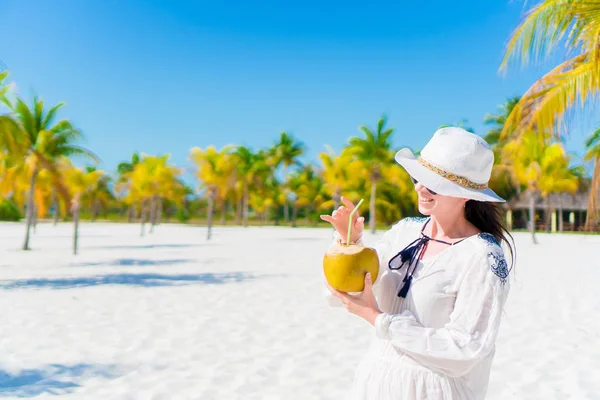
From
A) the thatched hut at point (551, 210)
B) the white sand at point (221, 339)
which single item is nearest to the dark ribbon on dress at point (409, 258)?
the white sand at point (221, 339)

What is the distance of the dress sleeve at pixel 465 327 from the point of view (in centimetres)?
133

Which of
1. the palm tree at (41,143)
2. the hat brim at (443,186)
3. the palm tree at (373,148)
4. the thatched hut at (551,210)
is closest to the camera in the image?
the hat brim at (443,186)

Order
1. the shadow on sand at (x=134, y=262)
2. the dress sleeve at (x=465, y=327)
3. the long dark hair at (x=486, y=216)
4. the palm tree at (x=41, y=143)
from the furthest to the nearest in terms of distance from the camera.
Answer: the palm tree at (x=41, y=143)
the shadow on sand at (x=134, y=262)
the long dark hair at (x=486, y=216)
the dress sleeve at (x=465, y=327)

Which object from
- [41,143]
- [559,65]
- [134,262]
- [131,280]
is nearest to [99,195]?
[41,143]

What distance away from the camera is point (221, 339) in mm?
5391

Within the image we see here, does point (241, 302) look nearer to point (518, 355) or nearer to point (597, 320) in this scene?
point (518, 355)

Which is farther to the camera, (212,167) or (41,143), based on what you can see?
(212,167)

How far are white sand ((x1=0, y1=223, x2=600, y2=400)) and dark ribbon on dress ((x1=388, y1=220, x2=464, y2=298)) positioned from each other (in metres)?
2.45

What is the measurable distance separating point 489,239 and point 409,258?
0.24 m

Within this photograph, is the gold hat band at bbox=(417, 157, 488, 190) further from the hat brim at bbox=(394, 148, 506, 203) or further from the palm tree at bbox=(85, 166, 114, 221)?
the palm tree at bbox=(85, 166, 114, 221)

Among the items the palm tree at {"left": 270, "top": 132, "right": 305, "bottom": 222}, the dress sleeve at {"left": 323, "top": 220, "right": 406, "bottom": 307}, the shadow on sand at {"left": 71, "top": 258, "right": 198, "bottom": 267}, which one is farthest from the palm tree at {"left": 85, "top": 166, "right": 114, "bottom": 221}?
the dress sleeve at {"left": 323, "top": 220, "right": 406, "bottom": 307}

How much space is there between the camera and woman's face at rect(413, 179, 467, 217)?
4.98 feet

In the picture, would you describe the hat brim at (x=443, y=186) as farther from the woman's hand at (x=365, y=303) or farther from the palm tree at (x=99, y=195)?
the palm tree at (x=99, y=195)

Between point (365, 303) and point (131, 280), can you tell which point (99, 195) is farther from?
point (365, 303)
